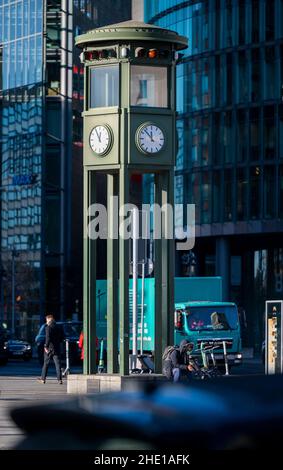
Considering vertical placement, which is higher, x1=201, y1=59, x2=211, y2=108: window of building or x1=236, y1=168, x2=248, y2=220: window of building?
x1=201, y1=59, x2=211, y2=108: window of building

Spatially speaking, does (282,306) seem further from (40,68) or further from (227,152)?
A: (40,68)

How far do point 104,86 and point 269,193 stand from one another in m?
46.6

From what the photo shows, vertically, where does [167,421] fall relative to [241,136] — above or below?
below

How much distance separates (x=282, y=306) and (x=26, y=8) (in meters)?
79.9

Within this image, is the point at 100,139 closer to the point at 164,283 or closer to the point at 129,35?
the point at 129,35

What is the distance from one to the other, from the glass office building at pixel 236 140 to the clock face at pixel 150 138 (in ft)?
151

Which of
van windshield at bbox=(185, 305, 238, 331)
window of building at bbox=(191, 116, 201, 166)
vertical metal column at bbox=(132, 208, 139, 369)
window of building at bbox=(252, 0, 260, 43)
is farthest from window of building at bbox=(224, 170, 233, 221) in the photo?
vertical metal column at bbox=(132, 208, 139, 369)

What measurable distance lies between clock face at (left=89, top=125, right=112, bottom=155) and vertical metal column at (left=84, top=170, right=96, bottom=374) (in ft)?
2.03

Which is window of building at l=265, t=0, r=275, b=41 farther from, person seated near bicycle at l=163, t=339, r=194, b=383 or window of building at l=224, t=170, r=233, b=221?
person seated near bicycle at l=163, t=339, r=194, b=383

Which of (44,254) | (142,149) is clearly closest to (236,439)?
(142,149)

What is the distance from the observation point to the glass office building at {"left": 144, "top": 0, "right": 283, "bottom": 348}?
73.6 meters

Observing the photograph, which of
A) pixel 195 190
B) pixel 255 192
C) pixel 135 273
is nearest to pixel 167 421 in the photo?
pixel 135 273

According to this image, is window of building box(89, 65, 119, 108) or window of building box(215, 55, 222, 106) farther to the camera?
window of building box(215, 55, 222, 106)

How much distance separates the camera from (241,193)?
245 feet
